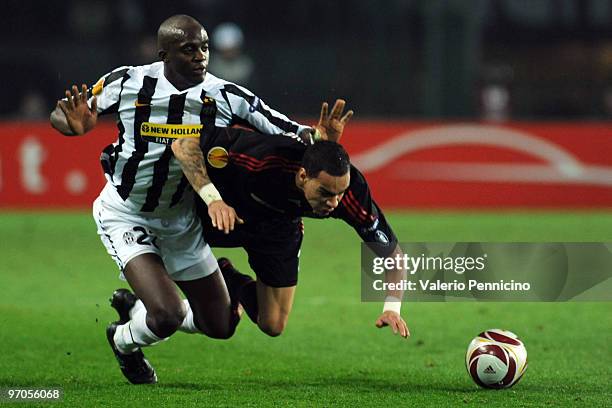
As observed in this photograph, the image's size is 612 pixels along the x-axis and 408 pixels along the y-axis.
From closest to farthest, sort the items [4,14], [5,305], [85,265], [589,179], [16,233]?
[5,305], [85,265], [16,233], [589,179], [4,14]

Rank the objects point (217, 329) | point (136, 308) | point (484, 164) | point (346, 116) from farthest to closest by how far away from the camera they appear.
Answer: point (484, 164)
point (136, 308)
point (217, 329)
point (346, 116)

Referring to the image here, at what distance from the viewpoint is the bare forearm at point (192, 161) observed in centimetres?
606

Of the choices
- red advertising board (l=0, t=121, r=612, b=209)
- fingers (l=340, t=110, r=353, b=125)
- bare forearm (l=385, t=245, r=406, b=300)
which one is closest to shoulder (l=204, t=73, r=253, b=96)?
fingers (l=340, t=110, r=353, b=125)

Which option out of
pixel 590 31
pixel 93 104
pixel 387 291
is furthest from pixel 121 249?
pixel 590 31

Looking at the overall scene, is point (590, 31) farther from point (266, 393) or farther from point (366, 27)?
point (266, 393)

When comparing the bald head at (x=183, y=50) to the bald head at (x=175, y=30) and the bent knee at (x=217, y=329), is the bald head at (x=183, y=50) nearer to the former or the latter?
the bald head at (x=175, y=30)

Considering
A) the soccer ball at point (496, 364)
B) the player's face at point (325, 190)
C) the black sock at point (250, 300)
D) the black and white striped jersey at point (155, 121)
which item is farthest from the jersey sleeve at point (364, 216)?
the black sock at point (250, 300)

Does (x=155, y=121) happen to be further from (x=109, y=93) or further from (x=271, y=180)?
(x=271, y=180)

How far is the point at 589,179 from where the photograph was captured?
53.9 ft

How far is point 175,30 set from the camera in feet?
21.0

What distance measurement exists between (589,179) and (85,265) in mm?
7814

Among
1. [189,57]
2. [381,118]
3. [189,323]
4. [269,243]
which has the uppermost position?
[381,118]

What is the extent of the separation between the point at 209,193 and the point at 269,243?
94 centimetres
